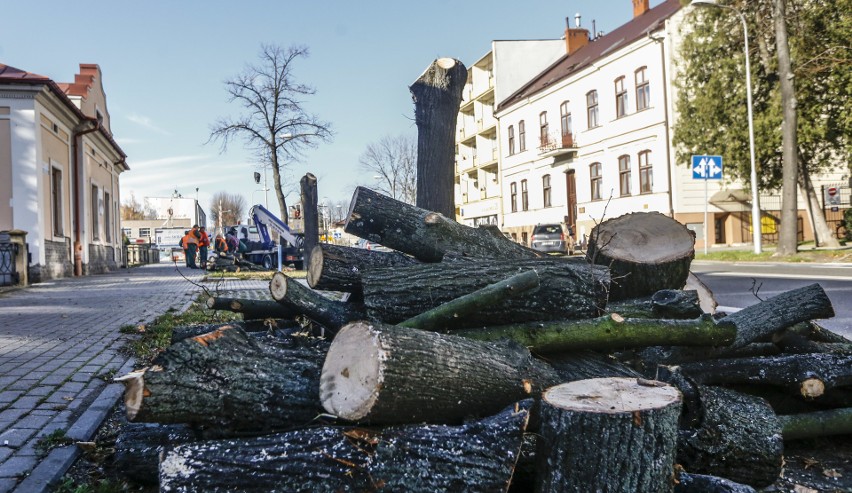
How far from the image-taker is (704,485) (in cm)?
272

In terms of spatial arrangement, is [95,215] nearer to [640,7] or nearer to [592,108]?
[592,108]

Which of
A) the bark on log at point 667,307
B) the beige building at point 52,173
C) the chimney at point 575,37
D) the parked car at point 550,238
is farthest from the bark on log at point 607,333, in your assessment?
the chimney at point 575,37

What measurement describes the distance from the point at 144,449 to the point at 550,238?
26.6 meters

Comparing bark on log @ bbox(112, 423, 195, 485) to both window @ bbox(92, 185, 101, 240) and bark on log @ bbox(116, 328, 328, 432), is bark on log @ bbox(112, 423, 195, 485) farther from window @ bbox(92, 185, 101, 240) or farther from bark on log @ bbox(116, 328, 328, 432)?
window @ bbox(92, 185, 101, 240)

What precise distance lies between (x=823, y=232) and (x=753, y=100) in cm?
538

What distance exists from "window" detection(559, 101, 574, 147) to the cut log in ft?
117

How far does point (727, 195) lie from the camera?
31.0 meters

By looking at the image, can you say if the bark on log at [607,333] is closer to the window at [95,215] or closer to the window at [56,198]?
the window at [56,198]

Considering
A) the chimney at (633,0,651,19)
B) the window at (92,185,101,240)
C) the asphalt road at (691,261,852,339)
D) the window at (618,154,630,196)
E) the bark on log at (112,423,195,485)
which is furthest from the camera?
the chimney at (633,0,651,19)

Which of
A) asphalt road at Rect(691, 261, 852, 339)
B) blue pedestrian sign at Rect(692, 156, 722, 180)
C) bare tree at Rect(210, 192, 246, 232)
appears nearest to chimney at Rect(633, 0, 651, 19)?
blue pedestrian sign at Rect(692, 156, 722, 180)

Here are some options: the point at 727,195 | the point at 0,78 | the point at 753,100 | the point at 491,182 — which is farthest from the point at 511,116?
Result: the point at 0,78

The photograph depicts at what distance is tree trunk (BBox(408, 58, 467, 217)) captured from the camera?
8406 millimetres

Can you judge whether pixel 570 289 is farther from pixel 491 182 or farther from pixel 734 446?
pixel 491 182

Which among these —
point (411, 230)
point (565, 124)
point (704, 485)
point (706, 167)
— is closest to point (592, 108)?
point (565, 124)
